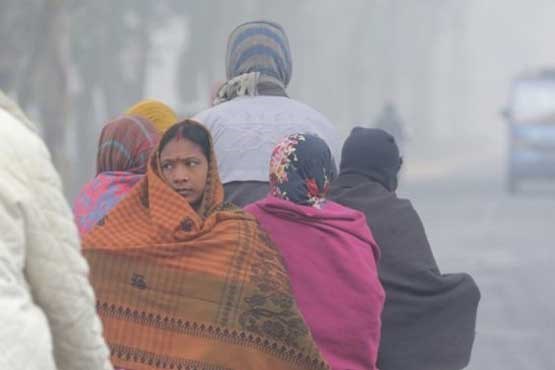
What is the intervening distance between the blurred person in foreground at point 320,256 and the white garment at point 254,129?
738 mm

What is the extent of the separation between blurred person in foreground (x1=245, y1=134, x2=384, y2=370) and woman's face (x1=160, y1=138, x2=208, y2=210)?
187mm

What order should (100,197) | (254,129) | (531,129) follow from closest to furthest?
(100,197), (254,129), (531,129)

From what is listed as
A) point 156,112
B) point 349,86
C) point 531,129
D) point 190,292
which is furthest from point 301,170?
point 349,86

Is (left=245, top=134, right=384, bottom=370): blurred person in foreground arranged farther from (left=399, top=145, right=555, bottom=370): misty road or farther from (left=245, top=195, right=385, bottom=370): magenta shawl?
(left=399, top=145, right=555, bottom=370): misty road

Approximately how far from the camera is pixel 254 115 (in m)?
5.81

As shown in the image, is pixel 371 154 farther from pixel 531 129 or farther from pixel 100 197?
pixel 531 129

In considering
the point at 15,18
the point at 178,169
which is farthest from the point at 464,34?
the point at 178,169

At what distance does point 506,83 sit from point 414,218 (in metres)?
132

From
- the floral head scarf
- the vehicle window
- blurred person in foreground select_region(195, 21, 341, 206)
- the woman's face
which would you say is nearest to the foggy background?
the vehicle window

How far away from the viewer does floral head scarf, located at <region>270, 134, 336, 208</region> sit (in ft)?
15.9

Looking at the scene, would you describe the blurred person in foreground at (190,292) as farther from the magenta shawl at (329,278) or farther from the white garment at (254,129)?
the white garment at (254,129)

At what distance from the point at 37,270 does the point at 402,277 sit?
7.91ft

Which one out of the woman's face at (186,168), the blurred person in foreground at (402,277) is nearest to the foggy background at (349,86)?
the blurred person in foreground at (402,277)

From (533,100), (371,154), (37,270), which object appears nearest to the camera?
(37,270)
